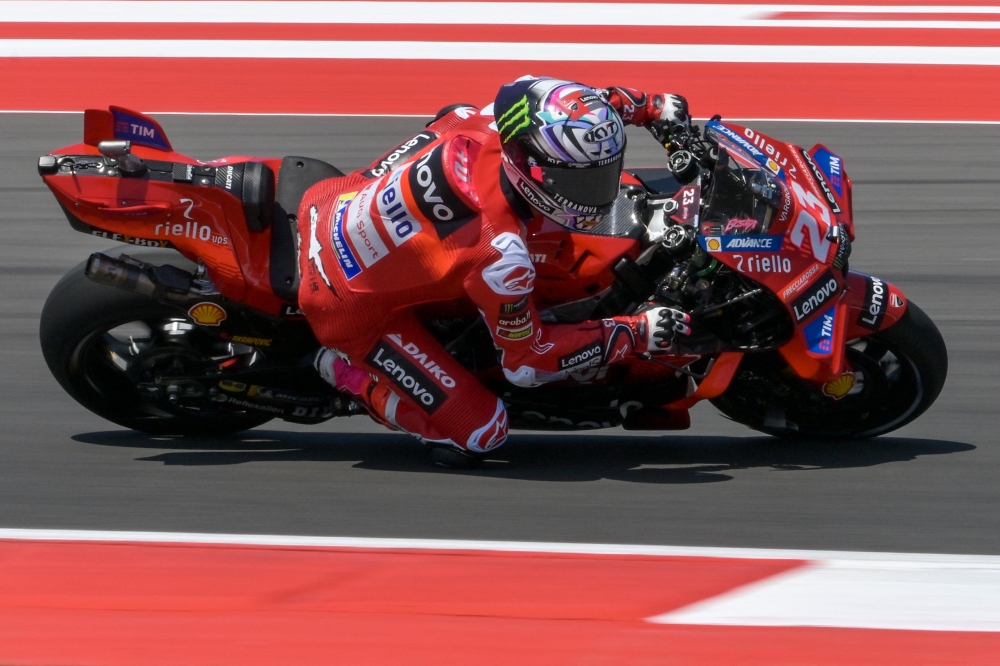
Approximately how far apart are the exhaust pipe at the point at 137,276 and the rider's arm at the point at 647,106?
169cm

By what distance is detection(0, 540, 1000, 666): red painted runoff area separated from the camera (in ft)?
12.6

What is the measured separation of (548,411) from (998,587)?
5.60 ft

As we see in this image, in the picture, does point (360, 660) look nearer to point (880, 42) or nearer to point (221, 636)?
point (221, 636)

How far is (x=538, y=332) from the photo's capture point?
4.55 m

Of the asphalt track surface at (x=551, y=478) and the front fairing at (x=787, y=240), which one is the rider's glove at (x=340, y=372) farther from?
the front fairing at (x=787, y=240)

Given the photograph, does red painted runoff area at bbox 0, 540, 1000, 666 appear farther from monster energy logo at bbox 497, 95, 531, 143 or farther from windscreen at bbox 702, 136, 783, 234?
monster energy logo at bbox 497, 95, 531, 143

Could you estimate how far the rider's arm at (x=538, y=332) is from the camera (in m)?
4.38

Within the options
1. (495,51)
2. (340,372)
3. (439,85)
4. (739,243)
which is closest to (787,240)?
(739,243)

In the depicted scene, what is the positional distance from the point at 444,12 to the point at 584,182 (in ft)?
23.3

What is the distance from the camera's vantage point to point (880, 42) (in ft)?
33.2

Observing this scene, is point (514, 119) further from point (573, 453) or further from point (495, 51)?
point (495, 51)

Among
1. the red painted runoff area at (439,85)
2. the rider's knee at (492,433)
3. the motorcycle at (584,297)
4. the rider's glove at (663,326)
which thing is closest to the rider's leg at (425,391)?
the rider's knee at (492,433)

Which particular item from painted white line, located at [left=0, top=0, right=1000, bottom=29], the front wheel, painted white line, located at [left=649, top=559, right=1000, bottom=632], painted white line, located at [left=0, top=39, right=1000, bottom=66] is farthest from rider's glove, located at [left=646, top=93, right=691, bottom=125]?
painted white line, located at [left=0, top=0, right=1000, bottom=29]

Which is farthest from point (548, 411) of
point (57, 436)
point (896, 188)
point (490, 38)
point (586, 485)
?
point (490, 38)
